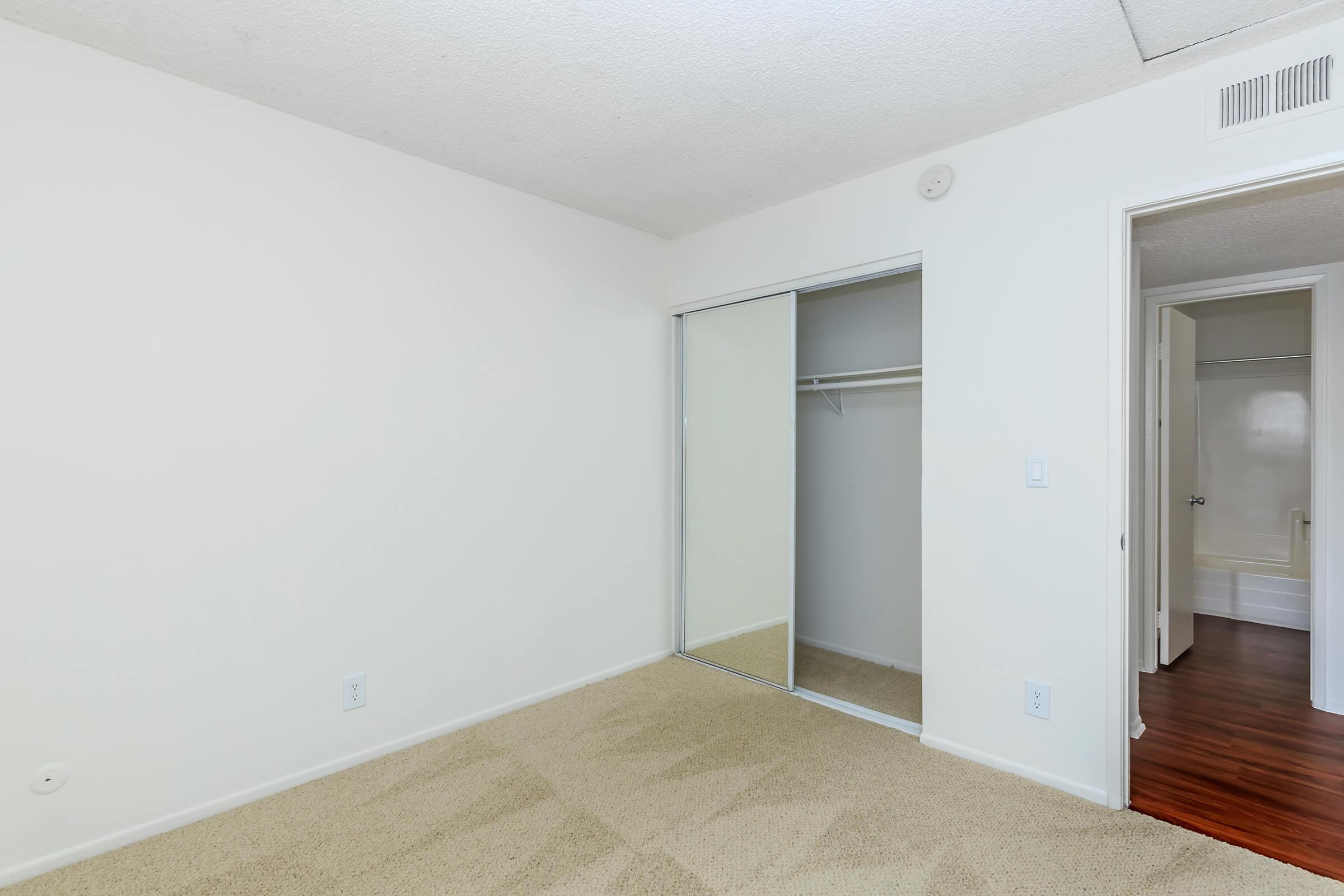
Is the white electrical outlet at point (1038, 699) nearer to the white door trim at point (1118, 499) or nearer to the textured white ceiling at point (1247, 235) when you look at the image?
the white door trim at point (1118, 499)

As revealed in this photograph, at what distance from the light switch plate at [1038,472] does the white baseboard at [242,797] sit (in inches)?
89.9

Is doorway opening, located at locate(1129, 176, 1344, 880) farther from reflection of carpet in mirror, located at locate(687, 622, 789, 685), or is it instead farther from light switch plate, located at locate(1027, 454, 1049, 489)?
reflection of carpet in mirror, located at locate(687, 622, 789, 685)

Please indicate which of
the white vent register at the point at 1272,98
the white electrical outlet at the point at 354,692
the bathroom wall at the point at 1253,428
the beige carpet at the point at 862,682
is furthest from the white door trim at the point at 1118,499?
the bathroom wall at the point at 1253,428

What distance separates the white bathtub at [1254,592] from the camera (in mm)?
4688

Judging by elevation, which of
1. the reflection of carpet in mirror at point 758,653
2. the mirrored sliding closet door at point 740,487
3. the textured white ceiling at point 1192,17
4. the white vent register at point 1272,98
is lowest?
the reflection of carpet in mirror at point 758,653

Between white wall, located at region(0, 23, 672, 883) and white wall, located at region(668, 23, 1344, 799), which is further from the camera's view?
white wall, located at region(668, 23, 1344, 799)

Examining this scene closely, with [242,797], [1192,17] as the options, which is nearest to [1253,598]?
[1192,17]

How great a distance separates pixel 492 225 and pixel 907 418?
2.32 metres

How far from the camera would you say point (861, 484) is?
3.86 meters

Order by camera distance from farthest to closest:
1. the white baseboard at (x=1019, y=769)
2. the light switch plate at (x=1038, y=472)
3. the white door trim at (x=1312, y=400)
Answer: the white door trim at (x=1312, y=400) < the light switch plate at (x=1038, y=472) < the white baseboard at (x=1019, y=769)

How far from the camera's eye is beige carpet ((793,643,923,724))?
3.17 m

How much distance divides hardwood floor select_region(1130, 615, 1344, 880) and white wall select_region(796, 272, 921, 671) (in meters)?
1.17

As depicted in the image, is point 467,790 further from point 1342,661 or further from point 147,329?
point 1342,661

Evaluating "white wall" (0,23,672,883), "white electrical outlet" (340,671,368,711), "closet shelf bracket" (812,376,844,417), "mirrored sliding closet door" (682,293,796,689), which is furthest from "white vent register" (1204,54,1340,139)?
"white electrical outlet" (340,671,368,711)
